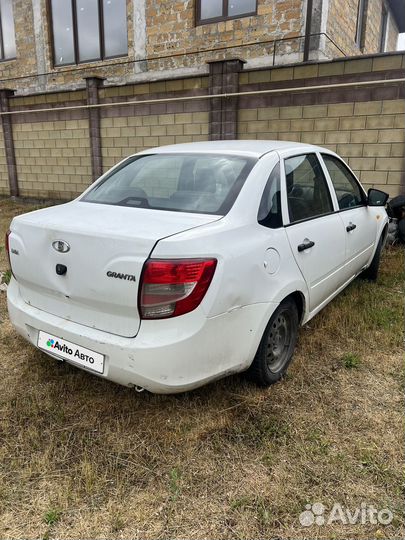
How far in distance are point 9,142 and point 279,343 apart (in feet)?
37.7

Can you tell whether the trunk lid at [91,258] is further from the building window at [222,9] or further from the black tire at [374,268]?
the building window at [222,9]

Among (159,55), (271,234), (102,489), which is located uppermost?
(159,55)

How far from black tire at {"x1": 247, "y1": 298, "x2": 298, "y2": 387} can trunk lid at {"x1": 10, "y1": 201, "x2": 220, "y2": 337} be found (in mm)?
767

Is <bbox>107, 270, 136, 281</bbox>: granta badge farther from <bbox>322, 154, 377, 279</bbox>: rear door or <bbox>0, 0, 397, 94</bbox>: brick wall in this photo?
<bbox>0, 0, 397, 94</bbox>: brick wall

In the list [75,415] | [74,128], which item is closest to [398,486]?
[75,415]

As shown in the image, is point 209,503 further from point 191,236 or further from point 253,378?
point 191,236

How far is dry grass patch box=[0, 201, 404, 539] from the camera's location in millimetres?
1814

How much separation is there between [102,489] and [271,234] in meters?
1.60

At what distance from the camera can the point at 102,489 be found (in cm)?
197

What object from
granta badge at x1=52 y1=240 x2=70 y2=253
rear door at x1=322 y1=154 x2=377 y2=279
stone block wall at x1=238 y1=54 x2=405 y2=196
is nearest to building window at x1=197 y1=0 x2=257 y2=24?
stone block wall at x1=238 y1=54 x2=405 y2=196

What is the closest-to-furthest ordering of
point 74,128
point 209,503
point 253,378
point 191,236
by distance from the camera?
point 209,503 < point 191,236 < point 253,378 < point 74,128

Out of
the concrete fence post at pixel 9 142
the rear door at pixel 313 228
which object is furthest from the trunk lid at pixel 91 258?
the concrete fence post at pixel 9 142

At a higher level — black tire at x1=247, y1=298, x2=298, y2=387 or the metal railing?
the metal railing

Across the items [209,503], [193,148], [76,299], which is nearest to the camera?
[209,503]
